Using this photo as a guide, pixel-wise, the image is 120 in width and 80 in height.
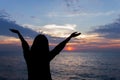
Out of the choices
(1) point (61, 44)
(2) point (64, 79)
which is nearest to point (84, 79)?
(2) point (64, 79)

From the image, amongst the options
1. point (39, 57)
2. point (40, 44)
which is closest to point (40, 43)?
point (40, 44)

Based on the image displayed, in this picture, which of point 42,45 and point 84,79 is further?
point 84,79

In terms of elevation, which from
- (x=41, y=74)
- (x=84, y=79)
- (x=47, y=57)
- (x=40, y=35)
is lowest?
(x=84, y=79)

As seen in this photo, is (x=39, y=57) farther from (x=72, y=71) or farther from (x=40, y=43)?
(x=72, y=71)

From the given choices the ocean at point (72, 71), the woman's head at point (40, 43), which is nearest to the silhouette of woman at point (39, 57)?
the woman's head at point (40, 43)

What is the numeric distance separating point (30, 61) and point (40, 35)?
41 centimetres

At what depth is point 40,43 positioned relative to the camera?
11.7 ft

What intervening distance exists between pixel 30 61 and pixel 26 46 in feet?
0.74

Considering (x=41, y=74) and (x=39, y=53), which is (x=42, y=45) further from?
(x=41, y=74)

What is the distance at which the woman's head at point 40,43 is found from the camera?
3578 millimetres

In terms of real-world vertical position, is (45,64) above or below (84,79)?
above

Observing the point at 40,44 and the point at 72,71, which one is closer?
the point at 40,44

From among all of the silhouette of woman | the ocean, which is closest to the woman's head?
the silhouette of woman

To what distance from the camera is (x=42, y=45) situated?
11.8 ft
